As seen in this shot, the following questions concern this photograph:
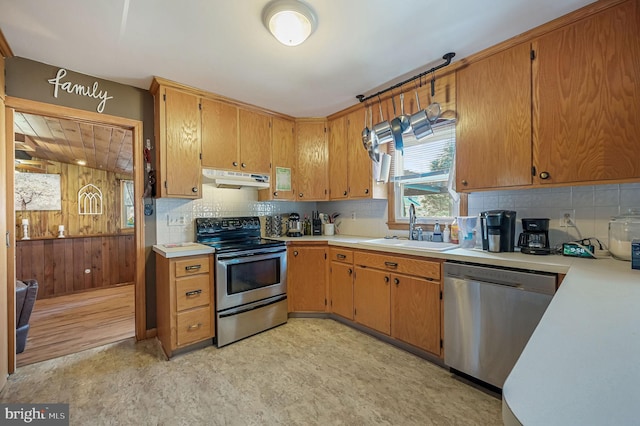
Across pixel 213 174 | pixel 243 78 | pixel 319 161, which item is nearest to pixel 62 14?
pixel 243 78

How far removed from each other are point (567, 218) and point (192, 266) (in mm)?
2980

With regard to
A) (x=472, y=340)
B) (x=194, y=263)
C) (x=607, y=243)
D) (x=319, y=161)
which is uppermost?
(x=319, y=161)

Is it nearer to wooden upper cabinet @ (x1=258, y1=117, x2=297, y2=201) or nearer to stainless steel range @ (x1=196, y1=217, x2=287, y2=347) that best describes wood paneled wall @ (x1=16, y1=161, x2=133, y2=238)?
stainless steel range @ (x1=196, y1=217, x2=287, y2=347)

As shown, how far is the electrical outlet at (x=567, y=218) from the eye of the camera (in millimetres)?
1959

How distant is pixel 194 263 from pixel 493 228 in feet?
7.98

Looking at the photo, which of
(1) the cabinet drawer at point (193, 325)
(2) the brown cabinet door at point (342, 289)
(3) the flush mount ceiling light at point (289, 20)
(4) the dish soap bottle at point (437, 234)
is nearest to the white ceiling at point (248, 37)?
(3) the flush mount ceiling light at point (289, 20)

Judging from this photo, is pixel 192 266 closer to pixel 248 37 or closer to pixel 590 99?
pixel 248 37

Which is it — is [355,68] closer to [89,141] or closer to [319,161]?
[319,161]

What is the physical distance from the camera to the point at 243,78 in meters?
2.46

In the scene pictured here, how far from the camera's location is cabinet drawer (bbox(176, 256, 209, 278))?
232cm

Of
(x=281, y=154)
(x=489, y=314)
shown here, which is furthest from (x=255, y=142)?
(x=489, y=314)

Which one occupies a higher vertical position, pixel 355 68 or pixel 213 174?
pixel 355 68

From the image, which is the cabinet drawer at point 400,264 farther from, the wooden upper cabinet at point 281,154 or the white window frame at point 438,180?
the wooden upper cabinet at point 281,154

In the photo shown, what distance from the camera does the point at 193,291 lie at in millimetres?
2387
